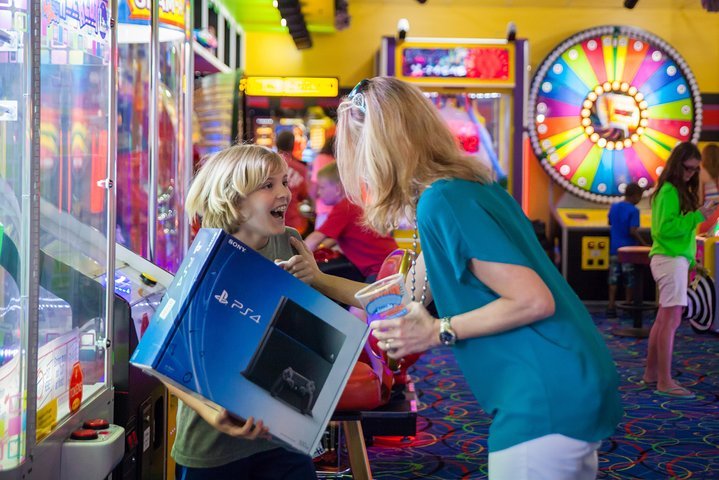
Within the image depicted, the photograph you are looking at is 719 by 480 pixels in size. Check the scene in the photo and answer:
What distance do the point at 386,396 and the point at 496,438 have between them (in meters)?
1.67

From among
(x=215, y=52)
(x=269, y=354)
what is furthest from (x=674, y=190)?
(x=215, y=52)

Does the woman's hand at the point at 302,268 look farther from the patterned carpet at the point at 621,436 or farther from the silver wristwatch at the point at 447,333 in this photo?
the patterned carpet at the point at 621,436

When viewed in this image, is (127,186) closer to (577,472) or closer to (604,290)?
(577,472)

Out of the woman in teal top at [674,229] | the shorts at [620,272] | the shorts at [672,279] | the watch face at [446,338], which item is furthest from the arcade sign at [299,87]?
the watch face at [446,338]

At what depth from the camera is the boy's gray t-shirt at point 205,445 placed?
5.82 feet

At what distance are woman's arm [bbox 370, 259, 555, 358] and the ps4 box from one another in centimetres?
14

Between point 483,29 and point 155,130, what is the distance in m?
7.24

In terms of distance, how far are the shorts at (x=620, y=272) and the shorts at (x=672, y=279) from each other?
2753 millimetres

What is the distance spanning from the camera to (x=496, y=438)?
149cm

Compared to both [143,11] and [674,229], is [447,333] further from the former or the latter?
[674,229]

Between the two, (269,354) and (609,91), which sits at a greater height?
(609,91)

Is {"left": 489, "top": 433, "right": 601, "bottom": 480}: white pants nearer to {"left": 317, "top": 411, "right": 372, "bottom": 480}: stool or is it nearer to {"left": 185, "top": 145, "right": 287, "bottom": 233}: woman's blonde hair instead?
{"left": 185, "top": 145, "right": 287, "bottom": 233}: woman's blonde hair

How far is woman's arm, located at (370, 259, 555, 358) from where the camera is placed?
1441 millimetres

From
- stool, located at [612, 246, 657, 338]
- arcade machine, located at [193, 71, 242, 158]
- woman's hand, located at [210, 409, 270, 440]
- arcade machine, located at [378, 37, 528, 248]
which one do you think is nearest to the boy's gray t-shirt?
woman's hand, located at [210, 409, 270, 440]
